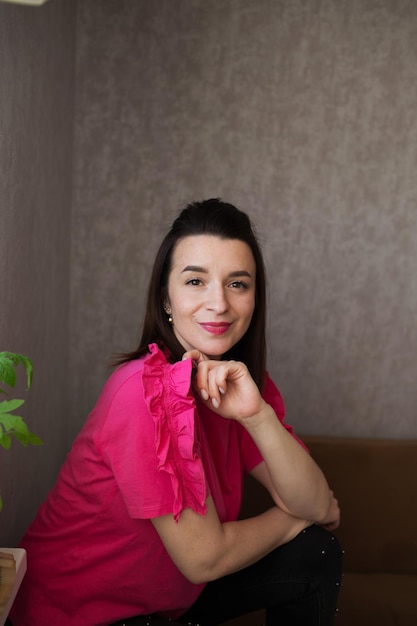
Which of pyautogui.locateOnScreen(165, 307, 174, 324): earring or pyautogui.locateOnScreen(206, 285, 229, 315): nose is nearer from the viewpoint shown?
pyautogui.locateOnScreen(206, 285, 229, 315): nose

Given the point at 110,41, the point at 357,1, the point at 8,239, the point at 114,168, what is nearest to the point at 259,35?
the point at 357,1

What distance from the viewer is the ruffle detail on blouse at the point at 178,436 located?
1336 mm

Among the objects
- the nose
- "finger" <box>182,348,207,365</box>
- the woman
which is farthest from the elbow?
the nose

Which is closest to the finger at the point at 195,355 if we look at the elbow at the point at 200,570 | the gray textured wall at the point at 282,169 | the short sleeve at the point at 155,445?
the short sleeve at the point at 155,445

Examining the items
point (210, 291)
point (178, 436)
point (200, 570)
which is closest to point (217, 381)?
point (178, 436)

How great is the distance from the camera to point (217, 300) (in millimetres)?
1580

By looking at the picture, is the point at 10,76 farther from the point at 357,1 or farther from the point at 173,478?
the point at 357,1

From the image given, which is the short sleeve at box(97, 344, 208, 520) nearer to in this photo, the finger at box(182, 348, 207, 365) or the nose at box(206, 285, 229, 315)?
the finger at box(182, 348, 207, 365)

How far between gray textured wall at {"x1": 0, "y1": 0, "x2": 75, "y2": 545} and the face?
42 centimetres

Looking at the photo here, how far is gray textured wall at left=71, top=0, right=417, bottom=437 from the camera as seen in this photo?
2.36 meters

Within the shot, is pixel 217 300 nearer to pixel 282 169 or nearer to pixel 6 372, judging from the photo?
pixel 6 372

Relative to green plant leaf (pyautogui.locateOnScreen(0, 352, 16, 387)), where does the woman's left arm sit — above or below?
below

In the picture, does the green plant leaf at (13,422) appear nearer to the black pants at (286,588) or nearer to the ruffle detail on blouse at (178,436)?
the ruffle detail on blouse at (178,436)

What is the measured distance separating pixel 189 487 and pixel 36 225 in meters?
0.90
